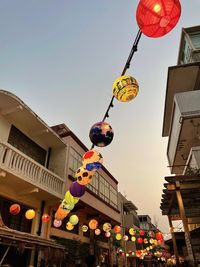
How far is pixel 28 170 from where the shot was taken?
9.66 meters

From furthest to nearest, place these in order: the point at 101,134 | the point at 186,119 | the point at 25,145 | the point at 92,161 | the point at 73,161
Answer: the point at 73,161 → the point at 25,145 → the point at 186,119 → the point at 92,161 → the point at 101,134

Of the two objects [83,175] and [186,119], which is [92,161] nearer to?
[83,175]

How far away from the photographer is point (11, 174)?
8547 millimetres

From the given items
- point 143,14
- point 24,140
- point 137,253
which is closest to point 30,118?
point 24,140

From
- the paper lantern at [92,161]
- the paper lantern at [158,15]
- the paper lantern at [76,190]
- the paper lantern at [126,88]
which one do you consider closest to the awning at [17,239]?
the paper lantern at [76,190]

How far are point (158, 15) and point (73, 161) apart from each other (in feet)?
37.3

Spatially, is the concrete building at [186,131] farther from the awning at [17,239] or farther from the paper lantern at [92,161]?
the awning at [17,239]

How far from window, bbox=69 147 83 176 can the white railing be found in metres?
1.61

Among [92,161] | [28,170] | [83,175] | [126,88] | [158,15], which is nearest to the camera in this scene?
[158,15]

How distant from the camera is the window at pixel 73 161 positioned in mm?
13471

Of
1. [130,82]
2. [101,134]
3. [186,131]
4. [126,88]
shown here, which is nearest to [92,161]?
[101,134]

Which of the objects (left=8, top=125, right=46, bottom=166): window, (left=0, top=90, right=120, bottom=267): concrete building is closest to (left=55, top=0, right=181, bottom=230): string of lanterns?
(left=0, top=90, right=120, bottom=267): concrete building

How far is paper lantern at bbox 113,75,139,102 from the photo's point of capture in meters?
5.19

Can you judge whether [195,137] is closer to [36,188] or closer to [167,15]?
[36,188]
